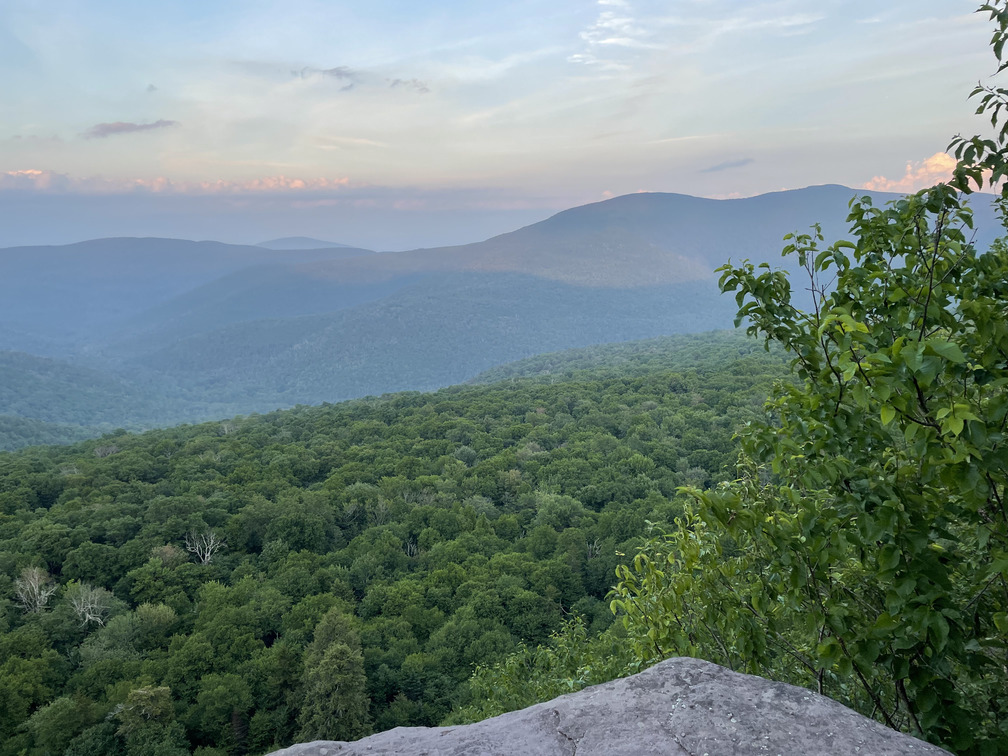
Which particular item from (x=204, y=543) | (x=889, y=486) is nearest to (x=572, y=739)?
(x=889, y=486)

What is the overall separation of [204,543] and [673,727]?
50.2 m

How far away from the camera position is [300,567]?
42.5m

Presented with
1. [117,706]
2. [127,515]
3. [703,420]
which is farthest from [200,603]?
[703,420]

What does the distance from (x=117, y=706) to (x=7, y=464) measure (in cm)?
5431

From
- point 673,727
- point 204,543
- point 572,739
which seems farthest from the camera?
point 204,543

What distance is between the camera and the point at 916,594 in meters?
4.01

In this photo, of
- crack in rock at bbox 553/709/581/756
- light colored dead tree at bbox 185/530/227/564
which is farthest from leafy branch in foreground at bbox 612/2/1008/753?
light colored dead tree at bbox 185/530/227/564

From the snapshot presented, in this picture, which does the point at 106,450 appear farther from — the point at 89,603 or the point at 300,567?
the point at 300,567

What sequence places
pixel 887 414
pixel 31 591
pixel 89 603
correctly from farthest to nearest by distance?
pixel 31 591
pixel 89 603
pixel 887 414

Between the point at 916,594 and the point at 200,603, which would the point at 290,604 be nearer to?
the point at 200,603

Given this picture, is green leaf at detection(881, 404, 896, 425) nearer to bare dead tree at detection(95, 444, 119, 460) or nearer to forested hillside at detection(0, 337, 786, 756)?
forested hillside at detection(0, 337, 786, 756)

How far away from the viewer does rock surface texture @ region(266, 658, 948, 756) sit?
145 inches

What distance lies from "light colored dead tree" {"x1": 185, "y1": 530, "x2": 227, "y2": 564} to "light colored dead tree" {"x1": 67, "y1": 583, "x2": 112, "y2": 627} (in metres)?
7.43

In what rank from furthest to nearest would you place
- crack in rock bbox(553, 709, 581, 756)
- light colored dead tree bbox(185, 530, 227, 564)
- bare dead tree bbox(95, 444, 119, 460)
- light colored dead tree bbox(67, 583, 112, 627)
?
1. bare dead tree bbox(95, 444, 119, 460)
2. light colored dead tree bbox(185, 530, 227, 564)
3. light colored dead tree bbox(67, 583, 112, 627)
4. crack in rock bbox(553, 709, 581, 756)
